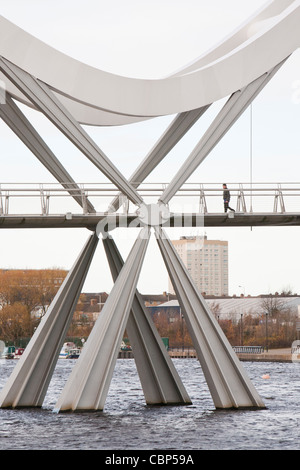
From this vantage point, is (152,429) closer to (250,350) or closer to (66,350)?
(250,350)

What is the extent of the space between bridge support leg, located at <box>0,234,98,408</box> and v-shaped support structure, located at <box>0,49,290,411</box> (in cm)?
3

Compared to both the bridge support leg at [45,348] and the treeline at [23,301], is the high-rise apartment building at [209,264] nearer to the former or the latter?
the treeline at [23,301]

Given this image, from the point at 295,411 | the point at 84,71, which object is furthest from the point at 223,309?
the point at 84,71

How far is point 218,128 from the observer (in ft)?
98.1

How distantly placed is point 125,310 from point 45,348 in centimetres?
339

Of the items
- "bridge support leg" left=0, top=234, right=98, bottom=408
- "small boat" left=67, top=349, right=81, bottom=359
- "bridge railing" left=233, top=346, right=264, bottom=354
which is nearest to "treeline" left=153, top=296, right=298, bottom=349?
"bridge railing" left=233, top=346, right=264, bottom=354

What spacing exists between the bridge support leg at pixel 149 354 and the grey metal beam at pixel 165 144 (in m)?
2.16

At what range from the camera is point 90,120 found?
33.2m

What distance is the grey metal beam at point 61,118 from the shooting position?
27688 millimetres

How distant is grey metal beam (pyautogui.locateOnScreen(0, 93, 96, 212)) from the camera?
29.7 m

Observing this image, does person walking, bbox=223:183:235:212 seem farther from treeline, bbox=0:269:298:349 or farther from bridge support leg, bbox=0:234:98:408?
treeline, bbox=0:269:298:349

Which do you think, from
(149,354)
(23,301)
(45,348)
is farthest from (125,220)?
(23,301)

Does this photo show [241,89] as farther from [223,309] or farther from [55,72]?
[223,309]
